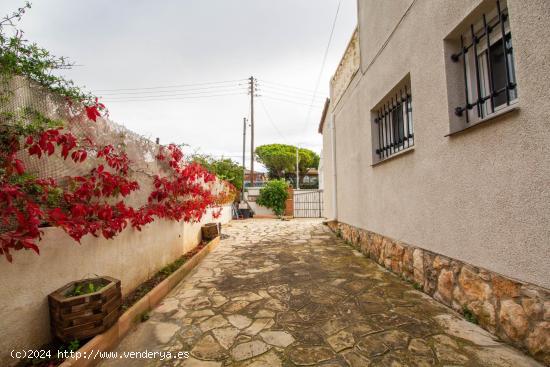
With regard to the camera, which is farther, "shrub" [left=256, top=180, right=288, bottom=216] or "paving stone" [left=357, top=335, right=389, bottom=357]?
"shrub" [left=256, top=180, right=288, bottom=216]

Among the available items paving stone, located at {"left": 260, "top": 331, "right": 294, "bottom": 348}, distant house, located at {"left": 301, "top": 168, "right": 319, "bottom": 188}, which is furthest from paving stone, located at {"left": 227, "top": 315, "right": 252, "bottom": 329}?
distant house, located at {"left": 301, "top": 168, "right": 319, "bottom": 188}

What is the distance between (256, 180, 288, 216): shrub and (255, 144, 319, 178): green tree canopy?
18417mm

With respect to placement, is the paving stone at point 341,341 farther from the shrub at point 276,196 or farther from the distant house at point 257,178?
the distant house at point 257,178

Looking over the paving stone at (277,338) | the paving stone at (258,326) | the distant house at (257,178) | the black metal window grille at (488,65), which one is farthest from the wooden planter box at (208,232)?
the distant house at (257,178)

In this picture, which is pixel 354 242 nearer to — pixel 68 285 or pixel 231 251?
pixel 231 251

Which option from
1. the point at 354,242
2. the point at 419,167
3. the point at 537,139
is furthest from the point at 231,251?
the point at 537,139

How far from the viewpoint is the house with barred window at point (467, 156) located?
1745 millimetres

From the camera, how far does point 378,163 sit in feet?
14.4

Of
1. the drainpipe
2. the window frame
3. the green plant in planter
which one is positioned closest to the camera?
A: the green plant in planter

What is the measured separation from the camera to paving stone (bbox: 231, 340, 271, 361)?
1.90 meters

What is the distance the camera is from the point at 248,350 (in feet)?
6.48

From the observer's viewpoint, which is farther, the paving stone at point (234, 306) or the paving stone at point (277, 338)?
the paving stone at point (234, 306)

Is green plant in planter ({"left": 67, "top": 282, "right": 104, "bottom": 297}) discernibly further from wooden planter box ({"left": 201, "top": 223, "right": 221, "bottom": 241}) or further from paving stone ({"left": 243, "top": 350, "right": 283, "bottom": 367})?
wooden planter box ({"left": 201, "top": 223, "right": 221, "bottom": 241})

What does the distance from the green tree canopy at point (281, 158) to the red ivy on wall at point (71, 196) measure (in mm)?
29532
